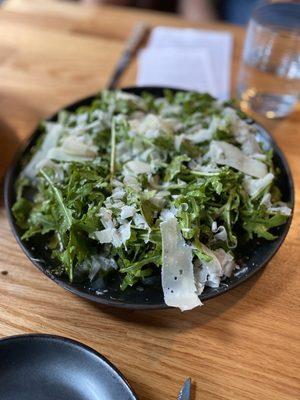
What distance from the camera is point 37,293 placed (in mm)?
725

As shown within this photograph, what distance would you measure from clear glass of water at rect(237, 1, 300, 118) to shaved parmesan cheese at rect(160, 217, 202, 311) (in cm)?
61

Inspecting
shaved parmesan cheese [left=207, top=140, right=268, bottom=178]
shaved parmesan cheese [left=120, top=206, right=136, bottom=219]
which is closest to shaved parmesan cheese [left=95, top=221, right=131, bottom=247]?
shaved parmesan cheese [left=120, top=206, right=136, bottom=219]

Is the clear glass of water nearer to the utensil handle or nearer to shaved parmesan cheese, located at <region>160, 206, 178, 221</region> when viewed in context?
the utensil handle

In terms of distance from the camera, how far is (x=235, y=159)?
30.7 inches

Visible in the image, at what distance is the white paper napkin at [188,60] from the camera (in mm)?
1248

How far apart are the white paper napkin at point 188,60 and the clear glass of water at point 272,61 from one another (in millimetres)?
88

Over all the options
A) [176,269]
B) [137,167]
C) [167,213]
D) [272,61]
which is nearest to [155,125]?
[137,167]

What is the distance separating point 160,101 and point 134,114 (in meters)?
0.10

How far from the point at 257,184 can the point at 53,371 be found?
0.46 m

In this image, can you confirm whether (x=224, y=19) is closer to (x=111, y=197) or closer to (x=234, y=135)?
(x=234, y=135)

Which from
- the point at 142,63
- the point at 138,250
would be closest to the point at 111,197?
the point at 138,250

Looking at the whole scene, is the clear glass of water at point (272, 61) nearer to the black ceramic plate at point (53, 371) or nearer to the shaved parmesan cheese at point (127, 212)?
the shaved parmesan cheese at point (127, 212)

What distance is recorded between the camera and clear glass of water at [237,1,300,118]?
109cm

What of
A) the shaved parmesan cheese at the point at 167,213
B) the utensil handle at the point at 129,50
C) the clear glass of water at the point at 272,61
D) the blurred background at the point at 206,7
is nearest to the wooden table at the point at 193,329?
the shaved parmesan cheese at the point at 167,213
